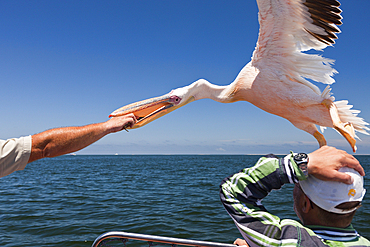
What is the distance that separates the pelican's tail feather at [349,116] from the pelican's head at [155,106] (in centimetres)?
212

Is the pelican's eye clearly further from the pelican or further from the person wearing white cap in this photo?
the person wearing white cap

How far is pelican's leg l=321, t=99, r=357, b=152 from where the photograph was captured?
2.92 m

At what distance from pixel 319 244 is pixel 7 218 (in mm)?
9914

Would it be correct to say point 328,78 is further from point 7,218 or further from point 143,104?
point 7,218

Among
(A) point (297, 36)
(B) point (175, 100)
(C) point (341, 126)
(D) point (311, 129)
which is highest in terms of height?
(A) point (297, 36)

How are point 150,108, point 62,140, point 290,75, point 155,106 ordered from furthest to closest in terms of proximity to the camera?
point 290,75 → point 155,106 → point 150,108 → point 62,140

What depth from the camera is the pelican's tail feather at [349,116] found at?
3729 mm

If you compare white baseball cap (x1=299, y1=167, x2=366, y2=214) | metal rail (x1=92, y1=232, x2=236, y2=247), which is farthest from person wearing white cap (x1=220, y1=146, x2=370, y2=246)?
metal rail (x1=92, y1=232, x2=236, y2=247)

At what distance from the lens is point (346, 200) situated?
1.04 meters

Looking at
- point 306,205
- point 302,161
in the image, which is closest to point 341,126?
point 306,205

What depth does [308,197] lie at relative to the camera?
113cm

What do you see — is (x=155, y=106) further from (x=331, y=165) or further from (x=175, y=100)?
(x=331, y=165)

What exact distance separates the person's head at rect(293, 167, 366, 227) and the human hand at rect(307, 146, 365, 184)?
0.02m

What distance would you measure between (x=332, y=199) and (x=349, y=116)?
10.8 feet
